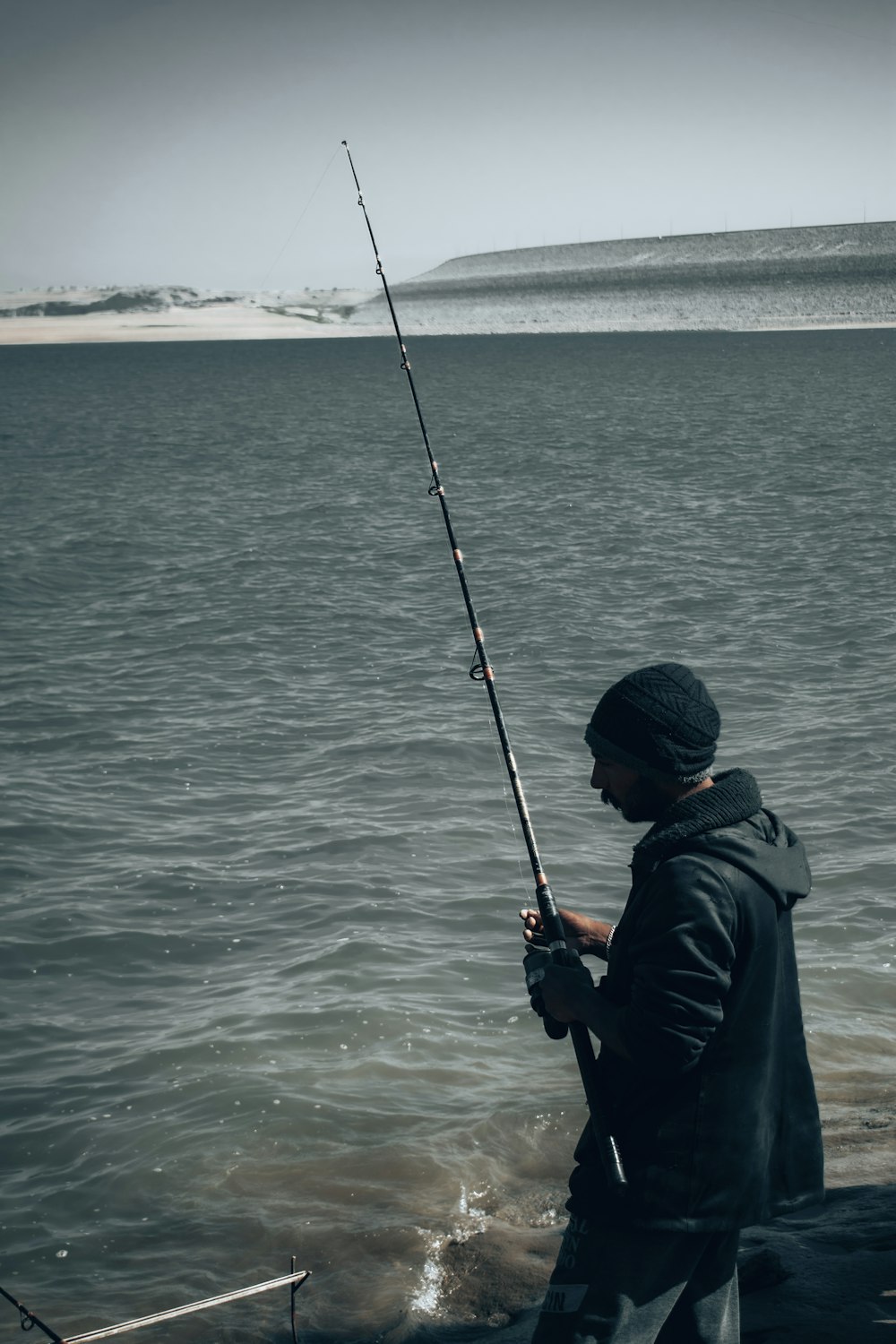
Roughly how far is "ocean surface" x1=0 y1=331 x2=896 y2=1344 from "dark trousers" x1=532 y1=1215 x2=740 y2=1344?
4.43 feet

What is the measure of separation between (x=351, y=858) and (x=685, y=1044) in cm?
586

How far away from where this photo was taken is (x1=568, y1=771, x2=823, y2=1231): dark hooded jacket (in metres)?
2.23

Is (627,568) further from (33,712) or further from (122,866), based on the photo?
(122,866)

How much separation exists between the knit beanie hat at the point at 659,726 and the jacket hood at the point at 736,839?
0.22ft

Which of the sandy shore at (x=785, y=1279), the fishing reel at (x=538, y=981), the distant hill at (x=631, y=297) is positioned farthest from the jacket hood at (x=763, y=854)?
the distant hill at (x=631, y=297)

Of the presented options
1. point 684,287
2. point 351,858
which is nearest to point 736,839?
point 351,858

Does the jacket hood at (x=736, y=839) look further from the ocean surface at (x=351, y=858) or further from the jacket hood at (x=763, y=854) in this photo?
the ocean surface at (x=351, y=858)

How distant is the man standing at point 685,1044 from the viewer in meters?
2.24

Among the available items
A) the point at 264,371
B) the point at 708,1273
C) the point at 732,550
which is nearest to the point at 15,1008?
the point at 708,1273

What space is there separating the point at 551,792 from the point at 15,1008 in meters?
3.77

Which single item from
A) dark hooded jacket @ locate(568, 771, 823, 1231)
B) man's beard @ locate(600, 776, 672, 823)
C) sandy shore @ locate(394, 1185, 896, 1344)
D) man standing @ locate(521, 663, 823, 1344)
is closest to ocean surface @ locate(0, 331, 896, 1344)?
sandy shore @ locate(394, 1185, 896, 1344)

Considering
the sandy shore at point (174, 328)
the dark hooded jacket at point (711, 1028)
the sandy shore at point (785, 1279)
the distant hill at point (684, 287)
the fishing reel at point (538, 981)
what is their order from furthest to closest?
1. the sandy shore at point (174, 328)
2. the distant hill at point (684, 287)
3. the sandy shore at point (785, 1279)
4. the fishing reel at point (538, 981)
5. the dark hooded jacket at point (711, 1028)

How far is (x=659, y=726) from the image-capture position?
2410 mm

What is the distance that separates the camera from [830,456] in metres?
26.9
